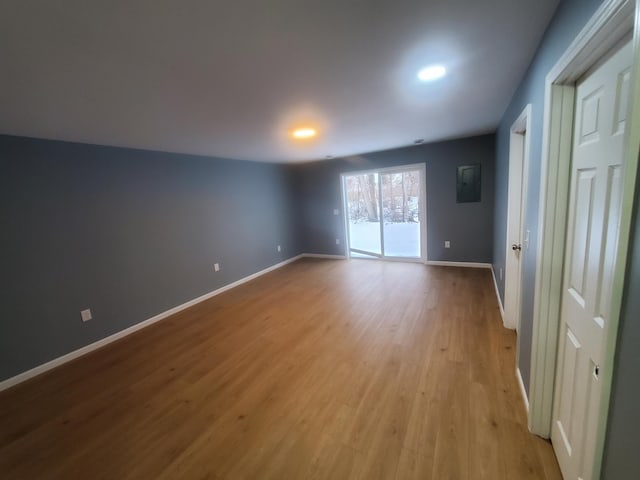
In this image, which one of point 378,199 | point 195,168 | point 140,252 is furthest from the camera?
point 378,199

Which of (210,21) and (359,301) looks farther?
(359,301)

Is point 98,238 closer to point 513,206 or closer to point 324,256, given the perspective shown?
point 324,256

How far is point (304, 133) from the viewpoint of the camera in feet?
10.2

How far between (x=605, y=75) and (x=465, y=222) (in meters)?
3.93

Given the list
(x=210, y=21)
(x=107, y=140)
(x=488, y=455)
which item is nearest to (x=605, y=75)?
(x=210, y=21)

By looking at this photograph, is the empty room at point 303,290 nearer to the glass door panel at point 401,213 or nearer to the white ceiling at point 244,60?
the white ceiling at point 244,60

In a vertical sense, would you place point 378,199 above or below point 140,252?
above

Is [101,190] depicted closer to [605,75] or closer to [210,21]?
[210,21]

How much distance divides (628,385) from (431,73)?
185cm

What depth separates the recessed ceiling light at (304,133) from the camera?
2.95m

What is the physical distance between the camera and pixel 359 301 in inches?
141

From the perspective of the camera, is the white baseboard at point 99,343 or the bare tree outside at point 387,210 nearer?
the white baseboard at point 99,343

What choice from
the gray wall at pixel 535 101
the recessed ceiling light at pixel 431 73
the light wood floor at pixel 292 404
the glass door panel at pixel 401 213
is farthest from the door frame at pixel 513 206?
the glass door panel at pixel 401 213

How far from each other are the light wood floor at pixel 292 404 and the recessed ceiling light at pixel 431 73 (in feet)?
7.34
